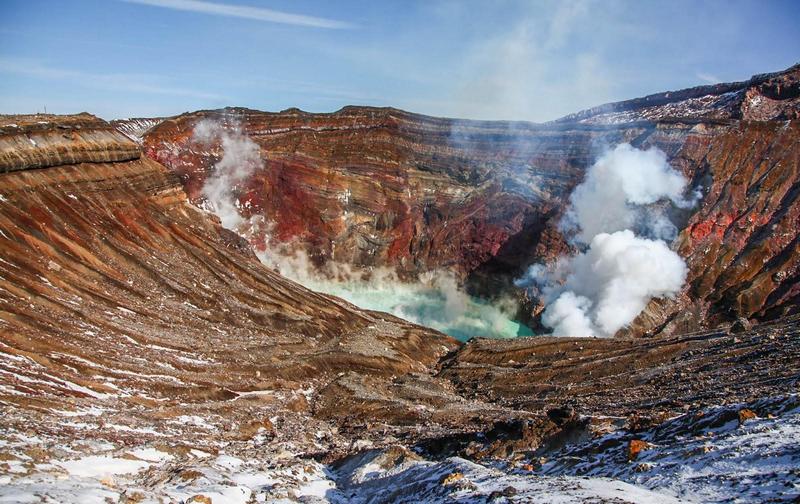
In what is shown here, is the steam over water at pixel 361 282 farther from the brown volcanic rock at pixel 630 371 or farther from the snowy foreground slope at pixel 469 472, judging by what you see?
the snowy foreground slope at pixel 469 472

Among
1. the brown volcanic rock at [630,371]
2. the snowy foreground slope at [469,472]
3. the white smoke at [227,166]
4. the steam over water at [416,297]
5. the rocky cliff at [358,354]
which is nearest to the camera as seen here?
the snowy foreground slope at [469,472]

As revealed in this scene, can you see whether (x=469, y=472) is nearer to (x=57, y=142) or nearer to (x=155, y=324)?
(x=155, y=324)

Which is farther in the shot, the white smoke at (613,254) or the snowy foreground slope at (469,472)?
the white smoke at (613,254)

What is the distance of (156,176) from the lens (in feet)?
174

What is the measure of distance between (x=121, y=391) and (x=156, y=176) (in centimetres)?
2943

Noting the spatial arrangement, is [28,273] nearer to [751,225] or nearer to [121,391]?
[121,391]

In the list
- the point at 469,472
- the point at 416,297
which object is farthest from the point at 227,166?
the point at 469,472

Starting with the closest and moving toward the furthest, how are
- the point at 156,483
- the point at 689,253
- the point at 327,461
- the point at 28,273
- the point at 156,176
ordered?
the point at 156,483 < the point at 327,461 < the point at 28,273 < the point at 156,176 < the point at 689,253

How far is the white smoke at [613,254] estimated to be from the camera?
53469 millimetres

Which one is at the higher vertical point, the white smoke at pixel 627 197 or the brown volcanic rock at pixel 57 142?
the white smoke at pixel 627 197

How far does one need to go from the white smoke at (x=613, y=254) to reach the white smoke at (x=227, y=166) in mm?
27096

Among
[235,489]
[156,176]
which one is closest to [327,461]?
[235,489]

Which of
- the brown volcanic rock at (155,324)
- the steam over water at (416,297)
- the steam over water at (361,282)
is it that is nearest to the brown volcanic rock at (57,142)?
the brown volcanic rock at (155,324)

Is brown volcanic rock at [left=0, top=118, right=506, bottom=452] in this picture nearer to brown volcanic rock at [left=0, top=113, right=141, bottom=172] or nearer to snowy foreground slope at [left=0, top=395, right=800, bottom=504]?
brown volcanic rock at [left=0, top=113, right=141, bottom=172]
